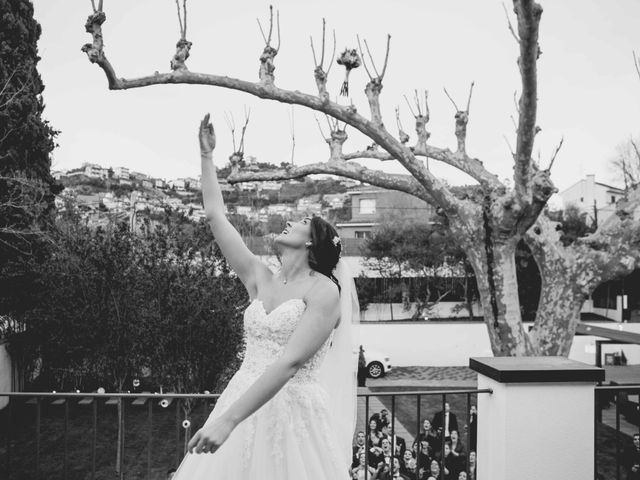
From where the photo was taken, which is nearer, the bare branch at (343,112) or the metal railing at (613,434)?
the bare branch at (343,112)

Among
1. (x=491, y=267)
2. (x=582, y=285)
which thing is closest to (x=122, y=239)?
(x=491, y=267)

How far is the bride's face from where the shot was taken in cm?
219

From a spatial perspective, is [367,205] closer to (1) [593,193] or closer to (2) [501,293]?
(1) [593,193]

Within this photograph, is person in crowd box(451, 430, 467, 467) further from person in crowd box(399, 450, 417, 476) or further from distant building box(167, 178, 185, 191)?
distant building box(167, 178, 185, 191)

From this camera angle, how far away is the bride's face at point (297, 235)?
7.18 ft

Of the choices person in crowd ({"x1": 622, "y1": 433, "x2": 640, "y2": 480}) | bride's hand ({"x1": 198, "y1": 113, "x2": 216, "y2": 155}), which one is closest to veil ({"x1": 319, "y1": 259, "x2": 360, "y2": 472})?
bride's hand ({"x1": 198, "y1": 113, "x2": 216, "y2": 155})

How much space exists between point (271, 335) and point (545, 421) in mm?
1962

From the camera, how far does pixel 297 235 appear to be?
2199 mm

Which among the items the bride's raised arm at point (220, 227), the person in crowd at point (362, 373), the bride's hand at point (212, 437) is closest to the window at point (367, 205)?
the person in crowd at point (362, 373)

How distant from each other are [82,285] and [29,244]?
2.06 m

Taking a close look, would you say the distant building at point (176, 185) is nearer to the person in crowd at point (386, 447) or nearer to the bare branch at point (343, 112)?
the bare branch at point (343, 112)

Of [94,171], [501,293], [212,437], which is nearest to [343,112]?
[501,293]

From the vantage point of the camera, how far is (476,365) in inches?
137

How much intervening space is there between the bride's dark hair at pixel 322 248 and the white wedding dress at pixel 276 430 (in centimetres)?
22
